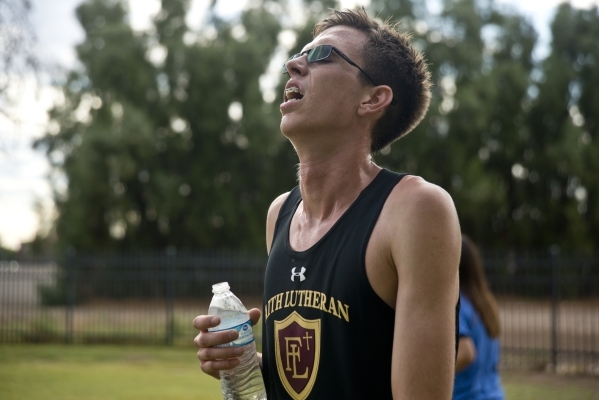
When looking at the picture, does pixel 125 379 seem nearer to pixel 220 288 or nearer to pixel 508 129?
pixel 220 288

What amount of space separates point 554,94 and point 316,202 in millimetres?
27576

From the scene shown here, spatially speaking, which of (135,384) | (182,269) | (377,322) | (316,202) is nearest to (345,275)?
(377,322)

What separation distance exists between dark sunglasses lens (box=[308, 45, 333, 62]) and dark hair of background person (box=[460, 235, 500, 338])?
267 centimetres

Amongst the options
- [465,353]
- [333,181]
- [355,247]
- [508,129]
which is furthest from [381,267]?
[508,129]

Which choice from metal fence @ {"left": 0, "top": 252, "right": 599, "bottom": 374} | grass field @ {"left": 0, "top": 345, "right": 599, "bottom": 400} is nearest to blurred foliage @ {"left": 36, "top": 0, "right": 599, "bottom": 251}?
metal fence @ {"left": 0, "top": 252, "right": 599, "bottom": 374}

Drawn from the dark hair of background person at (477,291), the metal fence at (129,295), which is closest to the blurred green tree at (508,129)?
the metal fence at (129,295)

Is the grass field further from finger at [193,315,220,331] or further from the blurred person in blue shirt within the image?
finger at [193,315,220,331]

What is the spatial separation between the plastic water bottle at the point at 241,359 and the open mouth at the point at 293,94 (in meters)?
0.70

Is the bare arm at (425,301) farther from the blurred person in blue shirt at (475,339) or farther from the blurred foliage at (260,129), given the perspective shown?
the blurred foliage at (260,129)

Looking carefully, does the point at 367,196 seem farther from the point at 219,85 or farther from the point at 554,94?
the point at 554,94

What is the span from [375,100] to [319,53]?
0.81 ft

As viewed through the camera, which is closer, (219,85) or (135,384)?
(135,384)

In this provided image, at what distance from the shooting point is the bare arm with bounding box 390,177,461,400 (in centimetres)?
169

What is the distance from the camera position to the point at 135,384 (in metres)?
10.5
